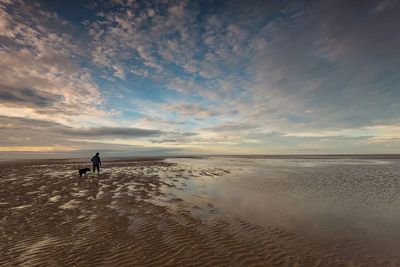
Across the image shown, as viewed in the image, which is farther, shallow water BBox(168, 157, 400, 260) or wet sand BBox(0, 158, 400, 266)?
shallow water BBox(168, 157, 400, 260)

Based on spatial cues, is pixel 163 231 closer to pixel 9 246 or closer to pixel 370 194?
pixel 9 246

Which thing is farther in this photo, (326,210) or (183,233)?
(326,210)

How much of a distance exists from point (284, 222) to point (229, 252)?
382cm

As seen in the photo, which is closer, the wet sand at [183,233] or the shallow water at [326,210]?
the wet sand at [183,233]

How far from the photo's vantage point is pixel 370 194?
49.0 ft

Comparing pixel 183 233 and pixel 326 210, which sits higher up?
pixel 326 210

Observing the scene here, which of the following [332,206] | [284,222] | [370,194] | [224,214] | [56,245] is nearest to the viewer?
[56,245]

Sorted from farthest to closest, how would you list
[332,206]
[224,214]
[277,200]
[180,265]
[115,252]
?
[277,200]
[332,206]
[224,214]
[115,252]
[180,265]

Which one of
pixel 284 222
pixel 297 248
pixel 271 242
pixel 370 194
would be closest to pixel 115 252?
pixel 271 242

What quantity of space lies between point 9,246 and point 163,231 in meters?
4.70

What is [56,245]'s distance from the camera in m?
7.14

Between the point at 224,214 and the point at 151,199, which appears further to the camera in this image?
the point at 151,199

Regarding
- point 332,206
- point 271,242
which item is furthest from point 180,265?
point 332,206

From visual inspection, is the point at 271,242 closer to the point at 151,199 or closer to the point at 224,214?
the point at 224,214
